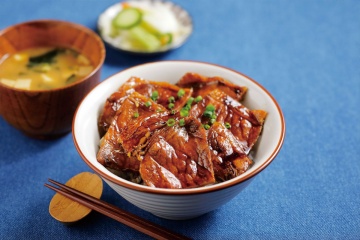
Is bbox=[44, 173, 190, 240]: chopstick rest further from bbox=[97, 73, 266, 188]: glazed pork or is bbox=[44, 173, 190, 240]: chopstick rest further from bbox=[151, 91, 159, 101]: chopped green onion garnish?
bbox=[151, 91, 159, 101]: chopped green onion garnish

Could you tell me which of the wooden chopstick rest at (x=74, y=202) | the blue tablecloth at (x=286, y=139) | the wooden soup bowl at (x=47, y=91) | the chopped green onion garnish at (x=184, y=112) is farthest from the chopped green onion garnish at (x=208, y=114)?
the wooden soup bowl at (x=47, y=91)

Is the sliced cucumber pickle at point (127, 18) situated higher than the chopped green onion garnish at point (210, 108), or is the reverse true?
the chopped green onion garnish at point (210, 108)

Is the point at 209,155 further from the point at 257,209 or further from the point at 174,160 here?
the point at 257,209

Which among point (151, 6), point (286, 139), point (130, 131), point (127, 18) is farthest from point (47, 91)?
point (151, 6)

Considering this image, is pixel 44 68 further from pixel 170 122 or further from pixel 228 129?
pixel 228 129

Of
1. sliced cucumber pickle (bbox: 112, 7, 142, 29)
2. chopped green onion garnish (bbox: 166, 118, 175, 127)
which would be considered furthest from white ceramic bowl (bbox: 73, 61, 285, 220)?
sliced cucumber pickle (bbox: 112, 7, 142, 29)

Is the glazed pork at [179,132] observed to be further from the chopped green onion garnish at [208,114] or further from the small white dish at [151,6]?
the small white dish at [151,6]
